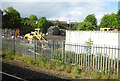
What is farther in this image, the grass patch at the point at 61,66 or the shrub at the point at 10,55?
the shrub at the point at 10,55

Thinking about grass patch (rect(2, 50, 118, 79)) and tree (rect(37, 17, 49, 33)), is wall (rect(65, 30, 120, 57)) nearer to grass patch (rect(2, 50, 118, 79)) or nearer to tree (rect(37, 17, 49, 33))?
grass patch (rect(2, 50, 118, 79))

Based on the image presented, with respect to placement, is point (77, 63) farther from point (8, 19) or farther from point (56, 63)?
point (8, 19)

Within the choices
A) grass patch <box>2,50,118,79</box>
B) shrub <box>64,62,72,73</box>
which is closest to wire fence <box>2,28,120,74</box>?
grass patch <box>2,50,118,79</box>

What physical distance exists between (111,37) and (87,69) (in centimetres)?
467

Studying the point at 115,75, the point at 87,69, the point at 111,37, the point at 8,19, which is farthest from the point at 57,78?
the point at 8,19

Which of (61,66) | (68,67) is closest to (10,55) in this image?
(61,66)

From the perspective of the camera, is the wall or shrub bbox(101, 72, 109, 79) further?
the wall

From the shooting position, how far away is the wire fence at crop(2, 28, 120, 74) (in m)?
8.31

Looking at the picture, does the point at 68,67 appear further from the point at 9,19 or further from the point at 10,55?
the point at 9,19

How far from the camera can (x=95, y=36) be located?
525 inches

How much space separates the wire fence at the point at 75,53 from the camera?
27.3 ft

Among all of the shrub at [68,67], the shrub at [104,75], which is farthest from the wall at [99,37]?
the shrub at [104,75]

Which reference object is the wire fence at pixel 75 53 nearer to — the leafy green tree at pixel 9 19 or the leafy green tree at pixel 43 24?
the leafy green tree at pixel 9 19

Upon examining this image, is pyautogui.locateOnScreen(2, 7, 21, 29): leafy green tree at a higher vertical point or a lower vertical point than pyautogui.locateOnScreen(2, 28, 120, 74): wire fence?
higher
